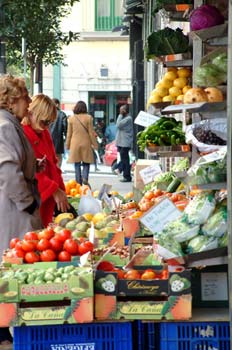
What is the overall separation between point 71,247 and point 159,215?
2.20 ft

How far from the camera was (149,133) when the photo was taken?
7.75 metres

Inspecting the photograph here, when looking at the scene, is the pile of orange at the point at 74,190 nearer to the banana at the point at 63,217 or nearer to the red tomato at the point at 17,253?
the banana at the point at 63,217

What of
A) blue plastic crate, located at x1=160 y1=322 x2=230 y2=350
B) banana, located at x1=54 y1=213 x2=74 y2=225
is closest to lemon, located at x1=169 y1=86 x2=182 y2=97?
banana, located at x1=54 y1=213 x2=74 y2=225

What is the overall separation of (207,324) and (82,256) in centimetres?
87

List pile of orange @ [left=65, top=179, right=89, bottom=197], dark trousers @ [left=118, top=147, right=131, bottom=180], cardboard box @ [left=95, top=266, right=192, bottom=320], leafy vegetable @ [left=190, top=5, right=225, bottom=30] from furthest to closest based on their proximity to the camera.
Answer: dark trousers @ [left=118, top=147, right=131, bottom=180] < pile of orange @ [left=65, top=179, right=89, bottom=197] < leafy vegetable @ [left=190, top=5, right=225, bottom=30] < cardboard box @ [left=95, top=266, right=192, bottom=320]

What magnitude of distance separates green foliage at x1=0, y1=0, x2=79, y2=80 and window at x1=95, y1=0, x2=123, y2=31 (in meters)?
14.2

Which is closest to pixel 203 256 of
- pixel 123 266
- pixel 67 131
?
pixel 123 266

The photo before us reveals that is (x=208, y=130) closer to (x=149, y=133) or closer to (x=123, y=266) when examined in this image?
(x=123, y=266)

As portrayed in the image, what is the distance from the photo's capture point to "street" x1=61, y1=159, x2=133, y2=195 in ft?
63.6

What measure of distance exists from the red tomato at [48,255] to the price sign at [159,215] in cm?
68

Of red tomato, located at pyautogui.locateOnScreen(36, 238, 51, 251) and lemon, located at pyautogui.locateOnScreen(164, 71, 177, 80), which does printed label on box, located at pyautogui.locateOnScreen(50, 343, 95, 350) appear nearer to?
red tomato, located at pyautogui.locateOnScreen(36, 238, 51, 251)

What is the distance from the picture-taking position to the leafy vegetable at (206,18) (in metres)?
5.79

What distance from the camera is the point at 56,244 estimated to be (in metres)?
5.45

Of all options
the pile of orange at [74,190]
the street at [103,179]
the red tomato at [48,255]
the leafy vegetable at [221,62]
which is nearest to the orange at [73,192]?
the pile of orange at [74,190]
